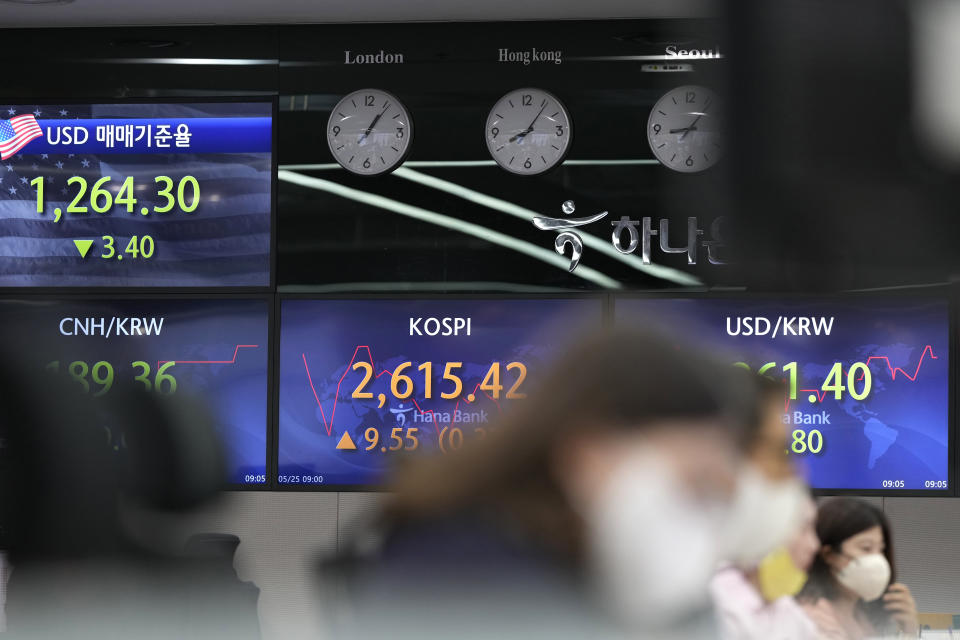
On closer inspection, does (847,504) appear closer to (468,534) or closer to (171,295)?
(468,534)

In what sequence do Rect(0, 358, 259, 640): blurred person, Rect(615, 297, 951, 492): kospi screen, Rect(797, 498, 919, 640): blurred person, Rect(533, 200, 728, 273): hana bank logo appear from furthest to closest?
Rect(533, 200, 728, 273): hana bank logo → Rect(615, 297, 951, 492): kospi screen → Rect(797, 498, 919, 640): blurred person → Rect(0, 358, 259, 640): blurred person

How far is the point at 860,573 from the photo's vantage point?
1337 mm

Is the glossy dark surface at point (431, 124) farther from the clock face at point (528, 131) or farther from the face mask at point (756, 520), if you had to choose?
the face mask at point (756, 520)

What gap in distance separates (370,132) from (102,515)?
3.55m

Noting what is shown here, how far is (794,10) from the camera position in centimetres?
38

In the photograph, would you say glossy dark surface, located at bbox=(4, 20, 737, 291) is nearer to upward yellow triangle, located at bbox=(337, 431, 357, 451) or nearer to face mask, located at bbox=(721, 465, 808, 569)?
upward yellow triangle, located at bbox=(337, 431, 357, 451)

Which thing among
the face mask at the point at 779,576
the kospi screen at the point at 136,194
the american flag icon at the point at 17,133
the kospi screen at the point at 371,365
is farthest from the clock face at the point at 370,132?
the face mask at the point at 779,576

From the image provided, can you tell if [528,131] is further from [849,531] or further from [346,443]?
[849,531]

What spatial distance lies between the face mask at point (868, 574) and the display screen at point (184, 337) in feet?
8.68

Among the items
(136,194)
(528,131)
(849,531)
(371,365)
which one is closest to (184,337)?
(136,194)

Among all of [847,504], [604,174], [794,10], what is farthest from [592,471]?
[604,174]

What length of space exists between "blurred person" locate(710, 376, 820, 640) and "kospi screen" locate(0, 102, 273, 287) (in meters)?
3.53

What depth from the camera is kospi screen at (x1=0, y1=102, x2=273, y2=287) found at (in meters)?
3.91

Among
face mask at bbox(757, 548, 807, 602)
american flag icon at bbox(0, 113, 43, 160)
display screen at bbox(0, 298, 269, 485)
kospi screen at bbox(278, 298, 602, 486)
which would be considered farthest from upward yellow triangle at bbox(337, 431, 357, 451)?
face mask at bbox(757, 548, 807, 602)
